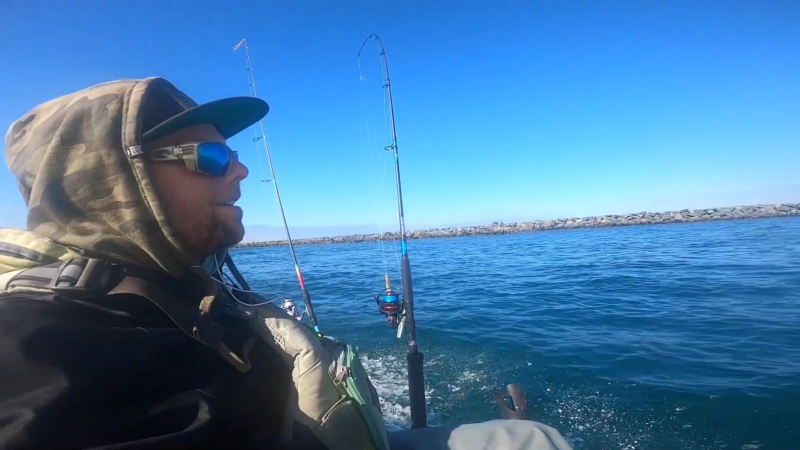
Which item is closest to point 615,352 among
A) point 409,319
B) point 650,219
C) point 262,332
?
point 409,319

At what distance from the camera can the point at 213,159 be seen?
5.26ft

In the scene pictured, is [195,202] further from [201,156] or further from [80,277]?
[80,277]

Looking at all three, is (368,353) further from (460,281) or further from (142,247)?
(460,281)

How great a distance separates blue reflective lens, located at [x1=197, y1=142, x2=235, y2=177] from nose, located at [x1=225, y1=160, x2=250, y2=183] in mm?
38

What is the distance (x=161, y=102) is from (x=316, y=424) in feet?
4.77

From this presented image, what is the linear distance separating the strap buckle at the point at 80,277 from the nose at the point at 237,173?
0.60 m

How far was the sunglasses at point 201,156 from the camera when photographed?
147 centimetres

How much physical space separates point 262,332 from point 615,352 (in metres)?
7.58

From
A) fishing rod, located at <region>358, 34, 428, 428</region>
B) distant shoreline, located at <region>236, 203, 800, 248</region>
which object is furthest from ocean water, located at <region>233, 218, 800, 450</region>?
distant shoreline, located at <region>236, 203, 800, 248</region>

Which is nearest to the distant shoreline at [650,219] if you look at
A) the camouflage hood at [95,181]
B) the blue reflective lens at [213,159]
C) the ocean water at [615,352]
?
the ocean water at [615,352]

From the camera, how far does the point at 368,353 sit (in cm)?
Result: 791

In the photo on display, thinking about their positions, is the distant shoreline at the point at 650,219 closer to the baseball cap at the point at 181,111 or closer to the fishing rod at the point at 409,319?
the fishing rod at the point at 409,319

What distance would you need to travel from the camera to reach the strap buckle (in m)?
1.16

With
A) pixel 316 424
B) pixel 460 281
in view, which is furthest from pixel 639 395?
pixel 460 281
